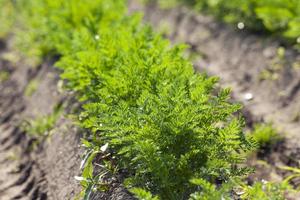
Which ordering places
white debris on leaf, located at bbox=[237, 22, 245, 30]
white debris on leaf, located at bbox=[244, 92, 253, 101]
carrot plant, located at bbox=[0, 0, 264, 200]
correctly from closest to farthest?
carrot plant, located at bbox=[0, 0, 264, 200] < white debris on leaf, located at bbox=[244, 92, 253, 101] < white debris on leaf, located at bbox=[237, 22, 245, 30]

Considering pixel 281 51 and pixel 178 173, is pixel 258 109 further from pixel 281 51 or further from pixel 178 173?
pixel 178 173

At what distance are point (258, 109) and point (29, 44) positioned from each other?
3.24 metres

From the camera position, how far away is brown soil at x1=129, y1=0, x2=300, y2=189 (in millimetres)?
4886

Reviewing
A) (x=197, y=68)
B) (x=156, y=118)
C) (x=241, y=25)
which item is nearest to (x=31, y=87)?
(x=197, y=68)

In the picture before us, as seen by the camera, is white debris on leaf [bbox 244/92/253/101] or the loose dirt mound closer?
the loose dirt mound

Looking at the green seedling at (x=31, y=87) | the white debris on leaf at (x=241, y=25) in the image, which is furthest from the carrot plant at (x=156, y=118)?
the white debris on leaf at (x=241, y=25)

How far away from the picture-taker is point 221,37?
714 cm

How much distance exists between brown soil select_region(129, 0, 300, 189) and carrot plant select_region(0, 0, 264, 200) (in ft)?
3.53

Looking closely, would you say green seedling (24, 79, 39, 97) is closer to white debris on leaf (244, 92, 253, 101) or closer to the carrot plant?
the carrot plant

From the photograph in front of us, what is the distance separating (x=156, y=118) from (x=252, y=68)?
320cm

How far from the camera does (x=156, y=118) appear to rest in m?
3.36

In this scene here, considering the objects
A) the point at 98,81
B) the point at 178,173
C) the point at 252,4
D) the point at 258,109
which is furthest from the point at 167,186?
the point at 252,4

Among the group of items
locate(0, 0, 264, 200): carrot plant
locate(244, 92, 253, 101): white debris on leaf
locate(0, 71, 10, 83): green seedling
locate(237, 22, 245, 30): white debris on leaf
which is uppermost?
locate(0, 0, 264, 200): carrot plant

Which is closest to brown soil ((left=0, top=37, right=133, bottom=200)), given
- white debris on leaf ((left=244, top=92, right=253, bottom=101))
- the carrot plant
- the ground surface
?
the ground surface
